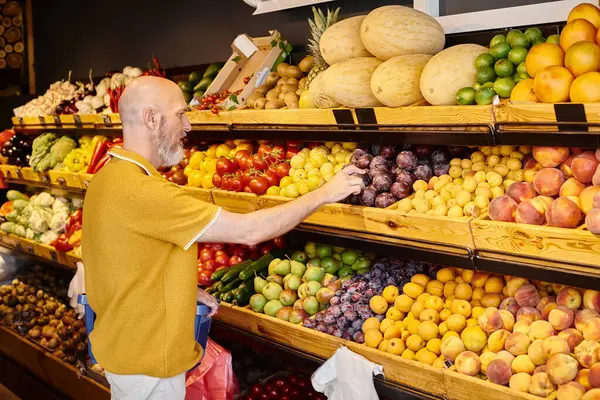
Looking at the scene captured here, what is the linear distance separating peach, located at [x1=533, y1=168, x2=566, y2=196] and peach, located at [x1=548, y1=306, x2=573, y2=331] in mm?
431

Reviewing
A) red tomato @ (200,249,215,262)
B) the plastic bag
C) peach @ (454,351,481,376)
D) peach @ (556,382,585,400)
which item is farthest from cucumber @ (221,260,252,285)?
peach @ (556,382,585,400)

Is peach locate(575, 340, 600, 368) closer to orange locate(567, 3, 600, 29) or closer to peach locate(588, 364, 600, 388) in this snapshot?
peach locate(588, 364, 600, 388)

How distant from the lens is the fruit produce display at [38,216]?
5719mm

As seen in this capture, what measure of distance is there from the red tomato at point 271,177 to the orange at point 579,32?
1.71 metres

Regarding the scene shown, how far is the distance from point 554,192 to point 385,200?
2.42 ft

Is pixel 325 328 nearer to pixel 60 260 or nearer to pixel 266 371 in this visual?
pixel 266 371

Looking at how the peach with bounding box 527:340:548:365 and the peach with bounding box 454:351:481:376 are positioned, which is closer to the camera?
the peach with bounding box 527:340:548:365

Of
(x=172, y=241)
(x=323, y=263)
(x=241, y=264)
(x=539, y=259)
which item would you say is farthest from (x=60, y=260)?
(x=539, y=259)

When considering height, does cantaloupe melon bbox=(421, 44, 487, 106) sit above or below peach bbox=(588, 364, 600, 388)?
above

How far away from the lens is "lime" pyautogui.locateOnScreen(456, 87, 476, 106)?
2.50 meters

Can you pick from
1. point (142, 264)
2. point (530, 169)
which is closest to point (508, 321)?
point (530, 169)

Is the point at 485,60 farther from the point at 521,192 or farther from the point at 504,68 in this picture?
the point at 521,192

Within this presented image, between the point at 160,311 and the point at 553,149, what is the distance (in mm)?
1636

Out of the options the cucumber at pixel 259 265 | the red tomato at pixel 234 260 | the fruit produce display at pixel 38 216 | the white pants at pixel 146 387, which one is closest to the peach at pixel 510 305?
the white pants at pixel 146 387
